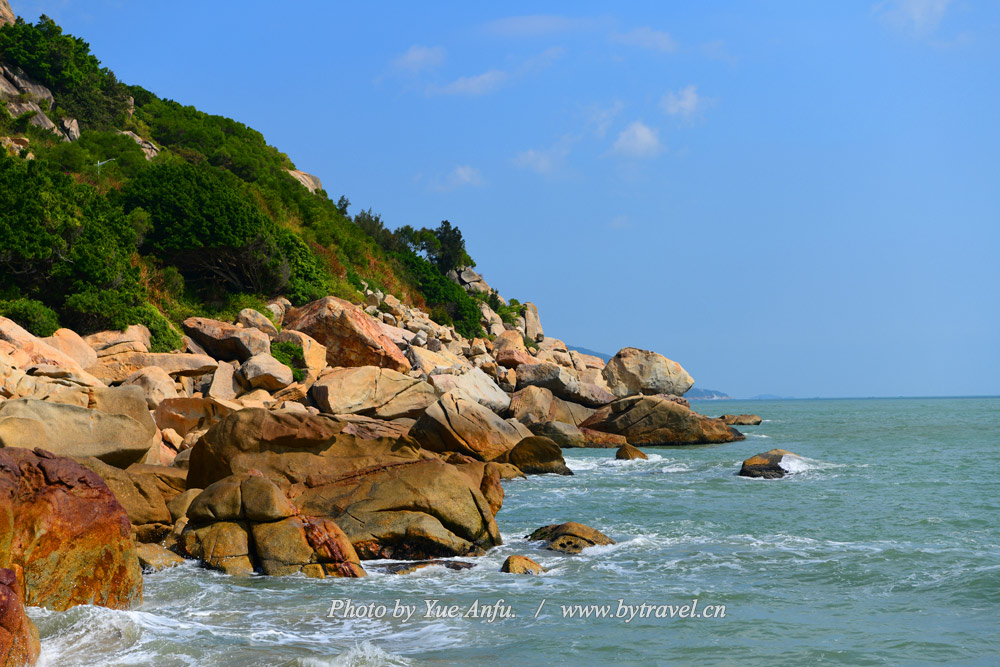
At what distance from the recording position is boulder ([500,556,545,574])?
1055cm

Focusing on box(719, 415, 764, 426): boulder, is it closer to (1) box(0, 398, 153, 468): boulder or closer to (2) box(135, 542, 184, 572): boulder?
(1) box(0, 398, 153, 468): boulder

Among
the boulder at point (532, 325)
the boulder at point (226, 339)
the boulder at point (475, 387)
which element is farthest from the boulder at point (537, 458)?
the boulder at point (532, 325)

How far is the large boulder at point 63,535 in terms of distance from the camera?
791cm

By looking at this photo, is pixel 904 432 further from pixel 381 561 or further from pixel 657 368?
pixel 381 561

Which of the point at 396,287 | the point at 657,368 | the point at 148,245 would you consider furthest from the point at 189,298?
the point at 657,368

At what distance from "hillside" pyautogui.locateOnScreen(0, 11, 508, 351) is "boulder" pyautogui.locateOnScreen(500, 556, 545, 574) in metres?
19.5

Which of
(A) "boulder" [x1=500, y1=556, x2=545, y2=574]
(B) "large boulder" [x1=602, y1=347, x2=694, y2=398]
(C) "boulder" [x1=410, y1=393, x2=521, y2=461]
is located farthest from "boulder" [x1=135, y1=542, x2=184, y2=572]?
(B) "large boulder" [x1=602, y1=347, x2=694, y2=398]

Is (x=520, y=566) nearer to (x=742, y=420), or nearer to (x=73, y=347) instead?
(x=73, y=347)

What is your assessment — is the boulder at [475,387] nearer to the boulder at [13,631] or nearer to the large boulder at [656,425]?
the large boulder at [656,425]

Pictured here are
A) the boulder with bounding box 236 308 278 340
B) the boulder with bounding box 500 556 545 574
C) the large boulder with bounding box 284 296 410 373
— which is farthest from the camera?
the large boulder with bounding box 284 296 410 373

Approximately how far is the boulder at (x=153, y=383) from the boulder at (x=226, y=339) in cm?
516

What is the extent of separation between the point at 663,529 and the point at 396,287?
40.5 metres

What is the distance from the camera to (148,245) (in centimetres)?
3397

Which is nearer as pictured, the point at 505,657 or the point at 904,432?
the point at 505,657
